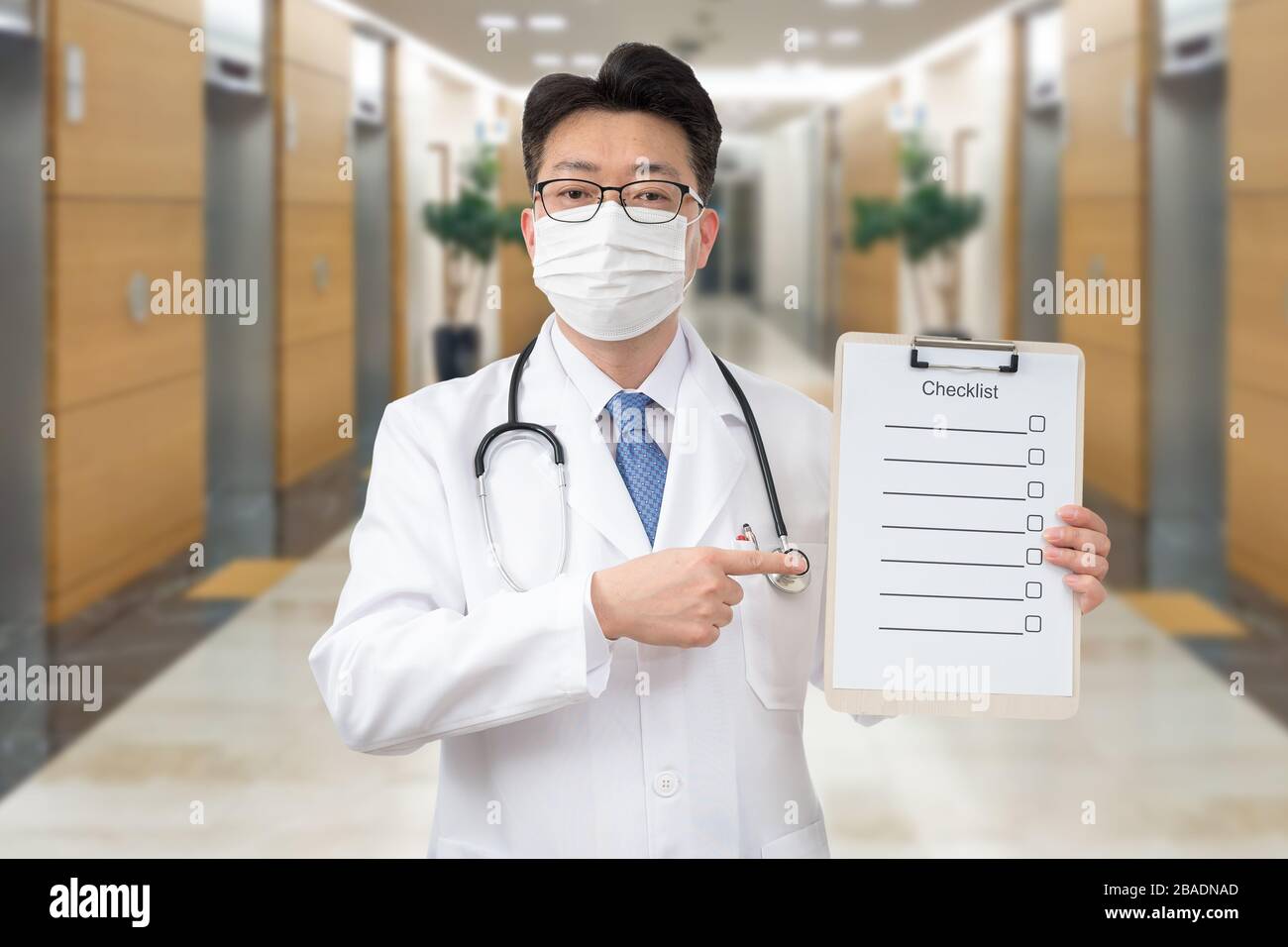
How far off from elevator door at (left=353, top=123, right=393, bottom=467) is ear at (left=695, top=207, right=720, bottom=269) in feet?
12.2

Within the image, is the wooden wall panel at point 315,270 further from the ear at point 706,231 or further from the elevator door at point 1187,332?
the ear at point 706,231

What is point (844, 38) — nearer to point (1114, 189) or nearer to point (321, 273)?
point (1114, 189)

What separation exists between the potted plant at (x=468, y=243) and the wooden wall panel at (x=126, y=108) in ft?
3.16

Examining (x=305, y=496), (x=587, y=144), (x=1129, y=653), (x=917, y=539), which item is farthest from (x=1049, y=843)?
(x=305, y=496)

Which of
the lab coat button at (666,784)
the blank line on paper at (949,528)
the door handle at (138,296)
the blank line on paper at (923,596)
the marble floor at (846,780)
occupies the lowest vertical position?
the marble floor at (846,780)

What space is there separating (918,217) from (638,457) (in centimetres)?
429

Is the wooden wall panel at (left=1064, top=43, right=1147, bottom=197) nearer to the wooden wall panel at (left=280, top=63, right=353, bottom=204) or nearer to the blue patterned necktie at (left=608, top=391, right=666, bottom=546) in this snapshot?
the wooden wall panel at (left=280, top=63, right=353, bottom=204)

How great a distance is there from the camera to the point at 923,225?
537 cm

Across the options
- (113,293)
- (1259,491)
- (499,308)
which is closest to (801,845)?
(499,308)

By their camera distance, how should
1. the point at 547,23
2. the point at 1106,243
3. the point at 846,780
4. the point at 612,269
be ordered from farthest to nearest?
the point at 1106,243
the point at 547,23
the point at 846,780
the point at 612,269

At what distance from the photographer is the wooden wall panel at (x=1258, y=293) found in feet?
15.7

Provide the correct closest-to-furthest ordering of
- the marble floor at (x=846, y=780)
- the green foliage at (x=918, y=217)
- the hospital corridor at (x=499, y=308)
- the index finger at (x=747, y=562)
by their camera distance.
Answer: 1. the index finger at (x=747, y=562)
2. the marble floor at (x=846, y=780)
3. the hospital corridor at (x=499, y=308)
4. the green foliage at (x=918, y=217)

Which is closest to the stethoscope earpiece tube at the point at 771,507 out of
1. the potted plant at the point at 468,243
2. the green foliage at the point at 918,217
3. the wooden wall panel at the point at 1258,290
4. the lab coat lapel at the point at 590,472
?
the lab coat lapel at the point at 590,472
